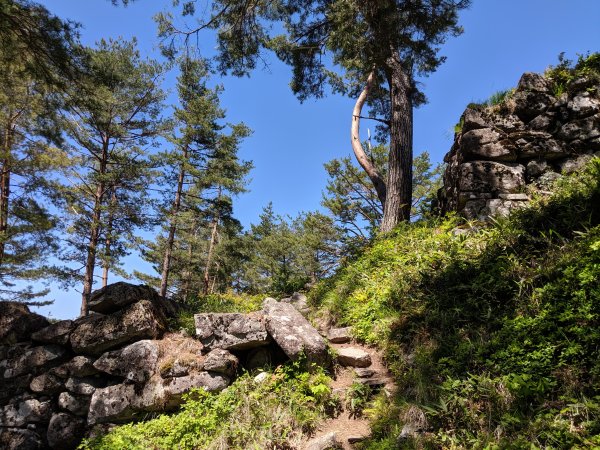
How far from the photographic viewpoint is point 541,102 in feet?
23.3

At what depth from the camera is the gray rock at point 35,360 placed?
6262 millimetres

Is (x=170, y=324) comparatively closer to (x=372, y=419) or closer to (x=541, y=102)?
(x=372, y=419)

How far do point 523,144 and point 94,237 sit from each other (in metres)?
13.7

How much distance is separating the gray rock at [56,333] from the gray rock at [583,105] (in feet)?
35.6

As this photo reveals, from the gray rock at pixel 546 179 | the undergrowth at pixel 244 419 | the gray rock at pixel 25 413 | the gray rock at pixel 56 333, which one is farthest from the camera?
the gray rock at pixel 546 179

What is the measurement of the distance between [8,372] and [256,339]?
16.4ft

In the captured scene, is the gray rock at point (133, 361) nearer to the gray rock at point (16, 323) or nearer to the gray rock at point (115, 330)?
the gray rock at point (115, 330)

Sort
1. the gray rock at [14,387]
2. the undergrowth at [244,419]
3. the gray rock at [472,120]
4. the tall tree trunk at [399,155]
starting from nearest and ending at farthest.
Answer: the undergrowth at [244,419]
the gray rock at [14,387]
the gray rock at [472,120]
the tall tree trunk at [399,155]

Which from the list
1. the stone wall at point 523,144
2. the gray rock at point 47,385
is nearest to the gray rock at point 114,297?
the gray rock at point 47,385

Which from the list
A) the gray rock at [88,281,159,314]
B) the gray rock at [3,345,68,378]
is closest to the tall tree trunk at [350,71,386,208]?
the gray rock at [88,281,159,314]

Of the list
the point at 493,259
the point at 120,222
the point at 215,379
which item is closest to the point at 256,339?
the point at 215,379

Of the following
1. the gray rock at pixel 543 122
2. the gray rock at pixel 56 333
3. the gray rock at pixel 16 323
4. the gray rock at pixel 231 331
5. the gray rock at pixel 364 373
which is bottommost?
the gray rock at pixel 364 373

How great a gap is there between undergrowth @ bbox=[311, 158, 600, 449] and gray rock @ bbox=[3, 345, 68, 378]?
Answer: 213 inches

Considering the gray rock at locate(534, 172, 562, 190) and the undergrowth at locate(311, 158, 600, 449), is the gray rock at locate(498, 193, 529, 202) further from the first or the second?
the undergrowth at locate(311, 158, 600, 449)
